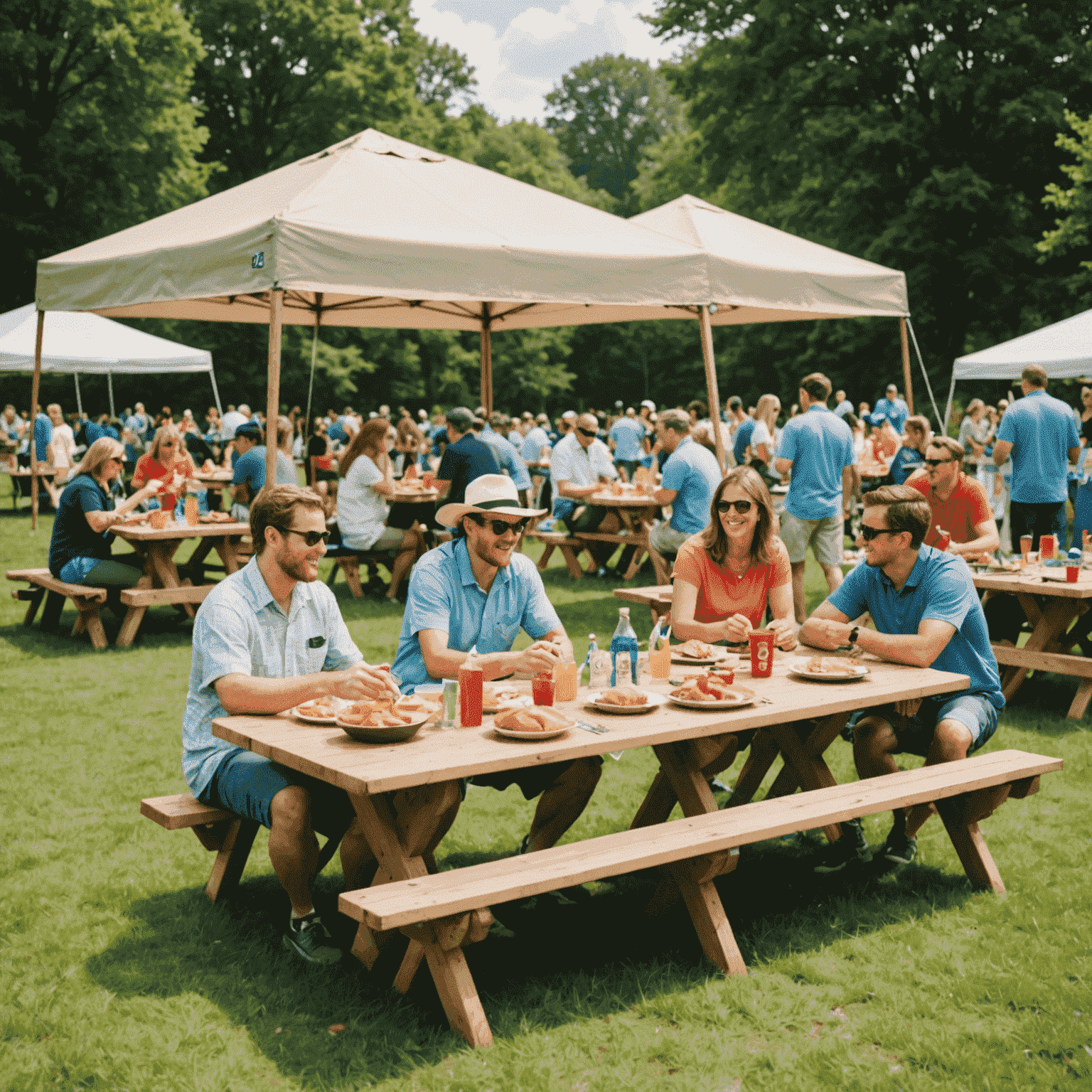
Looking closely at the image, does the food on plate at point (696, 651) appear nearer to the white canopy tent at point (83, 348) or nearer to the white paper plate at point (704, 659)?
the white paper plate at point (704, 659)

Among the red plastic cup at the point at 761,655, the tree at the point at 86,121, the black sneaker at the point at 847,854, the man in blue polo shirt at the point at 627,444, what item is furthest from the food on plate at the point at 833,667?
the tree at the point at 86,121

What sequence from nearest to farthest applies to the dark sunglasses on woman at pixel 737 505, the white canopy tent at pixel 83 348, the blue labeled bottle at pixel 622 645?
the blue labeled bottle at pixel 622 645 → the dark sunglasses on woman at pixel 737 505 → the white canopy tent at pixel 83 348

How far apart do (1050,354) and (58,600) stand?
10.6 meters

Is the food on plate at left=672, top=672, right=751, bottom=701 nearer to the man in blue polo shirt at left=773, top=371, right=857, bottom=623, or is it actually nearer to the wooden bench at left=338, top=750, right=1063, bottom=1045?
the wooden bench at left=338, top=750, right=1063, bottom=1045

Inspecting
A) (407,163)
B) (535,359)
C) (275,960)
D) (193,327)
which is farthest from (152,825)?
(535,359)

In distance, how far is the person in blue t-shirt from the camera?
4.41m

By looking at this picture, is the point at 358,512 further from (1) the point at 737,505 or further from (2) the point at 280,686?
(2) the point at 280,686

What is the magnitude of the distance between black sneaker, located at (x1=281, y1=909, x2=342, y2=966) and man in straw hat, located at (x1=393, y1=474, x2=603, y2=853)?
0.72m

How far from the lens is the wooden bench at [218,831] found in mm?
3775

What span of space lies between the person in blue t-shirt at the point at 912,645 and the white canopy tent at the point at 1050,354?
904 cm

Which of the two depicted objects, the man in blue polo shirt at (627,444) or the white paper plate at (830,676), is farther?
the man in blue polo shirt at (627,444)

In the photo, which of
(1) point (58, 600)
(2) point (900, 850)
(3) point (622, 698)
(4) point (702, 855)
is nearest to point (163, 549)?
(1) point (58, 600)

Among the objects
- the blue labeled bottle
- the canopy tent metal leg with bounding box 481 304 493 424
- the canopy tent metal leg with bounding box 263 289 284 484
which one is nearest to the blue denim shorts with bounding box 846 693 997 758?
the blue labeled bottle

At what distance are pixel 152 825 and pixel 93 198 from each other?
25.5 metres
